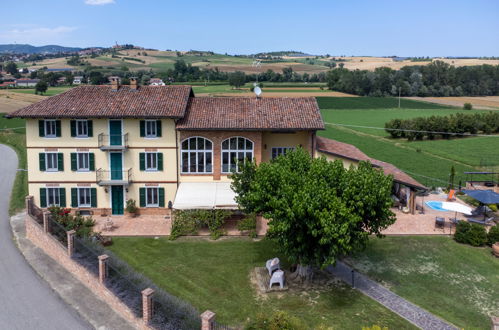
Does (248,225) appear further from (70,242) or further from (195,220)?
(70,242)

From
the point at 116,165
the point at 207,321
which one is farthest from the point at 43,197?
the point at 207,321

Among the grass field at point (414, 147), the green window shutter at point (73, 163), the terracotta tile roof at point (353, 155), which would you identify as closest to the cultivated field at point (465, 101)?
the grass field at point (414, 147)

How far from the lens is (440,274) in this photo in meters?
23.3

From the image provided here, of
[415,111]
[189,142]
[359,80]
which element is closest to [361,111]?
[415,111]

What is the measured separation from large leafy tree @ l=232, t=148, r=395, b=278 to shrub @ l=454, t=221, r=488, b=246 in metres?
10.1

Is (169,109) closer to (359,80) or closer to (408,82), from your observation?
(359,80)

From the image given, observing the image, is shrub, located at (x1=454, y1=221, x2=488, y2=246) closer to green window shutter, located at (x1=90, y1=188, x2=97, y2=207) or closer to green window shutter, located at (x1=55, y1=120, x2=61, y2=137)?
green window shutter, located at (x1=90, y1=188, x2=97, y2=207)

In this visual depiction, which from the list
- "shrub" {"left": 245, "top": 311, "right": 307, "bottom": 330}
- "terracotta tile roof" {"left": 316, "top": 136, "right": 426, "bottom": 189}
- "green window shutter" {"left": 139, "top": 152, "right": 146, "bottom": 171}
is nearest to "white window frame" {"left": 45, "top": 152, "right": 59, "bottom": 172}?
"green window shutter" {"left": 139, "top": 152, "right": 146, "bottom": 171}

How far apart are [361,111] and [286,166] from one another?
7857 centimetres

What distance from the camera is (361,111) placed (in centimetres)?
9569

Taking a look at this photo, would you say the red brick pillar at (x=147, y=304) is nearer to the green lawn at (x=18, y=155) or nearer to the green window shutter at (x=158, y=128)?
the green window shutter at (x=158, y=128)

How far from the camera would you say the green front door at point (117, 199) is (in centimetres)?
3200

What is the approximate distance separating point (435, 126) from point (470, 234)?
4254 cm

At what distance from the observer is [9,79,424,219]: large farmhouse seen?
31.1 metres
